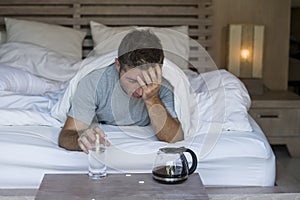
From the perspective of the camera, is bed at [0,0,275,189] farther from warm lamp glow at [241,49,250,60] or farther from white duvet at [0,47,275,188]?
warm lamp glow at [241,49,250,60]

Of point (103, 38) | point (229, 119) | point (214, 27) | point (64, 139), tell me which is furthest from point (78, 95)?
point (214, 27)

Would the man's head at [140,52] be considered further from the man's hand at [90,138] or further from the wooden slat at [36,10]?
the wooden slat at [36,10]

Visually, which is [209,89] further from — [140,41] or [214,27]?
[214,27]

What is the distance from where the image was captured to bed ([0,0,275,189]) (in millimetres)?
2012

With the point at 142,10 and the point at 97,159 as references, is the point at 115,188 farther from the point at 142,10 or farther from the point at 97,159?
the point at 142,10

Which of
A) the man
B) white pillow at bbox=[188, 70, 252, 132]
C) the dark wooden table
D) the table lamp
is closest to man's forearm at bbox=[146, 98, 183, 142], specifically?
the man

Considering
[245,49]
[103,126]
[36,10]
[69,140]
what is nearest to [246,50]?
[245,49]

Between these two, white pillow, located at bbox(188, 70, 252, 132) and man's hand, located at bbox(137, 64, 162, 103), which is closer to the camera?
man's hand, located at bbox(137, 64, 162, 103)

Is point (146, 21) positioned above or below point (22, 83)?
above

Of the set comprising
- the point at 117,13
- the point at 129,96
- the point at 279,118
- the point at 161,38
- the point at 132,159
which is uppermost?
the point at 117,13

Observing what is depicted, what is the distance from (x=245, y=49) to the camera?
3.85 metres

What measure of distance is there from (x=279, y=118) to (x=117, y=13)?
1.43 m

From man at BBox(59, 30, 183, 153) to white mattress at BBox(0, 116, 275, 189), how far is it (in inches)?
3.0

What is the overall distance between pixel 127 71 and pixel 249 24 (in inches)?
86.3
